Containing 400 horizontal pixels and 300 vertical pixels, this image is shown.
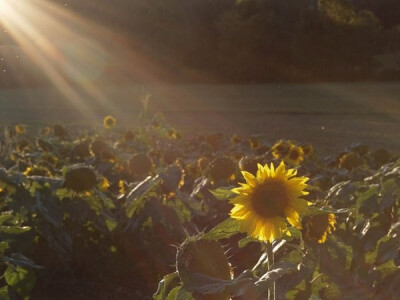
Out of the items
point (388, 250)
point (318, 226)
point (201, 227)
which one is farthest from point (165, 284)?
point (201, 227)

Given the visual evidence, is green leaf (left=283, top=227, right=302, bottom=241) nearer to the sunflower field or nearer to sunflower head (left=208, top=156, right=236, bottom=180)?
the sunflower field

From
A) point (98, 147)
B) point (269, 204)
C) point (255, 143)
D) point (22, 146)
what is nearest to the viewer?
point (269, 204)

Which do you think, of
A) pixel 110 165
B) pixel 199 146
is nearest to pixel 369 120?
pixel 199 146

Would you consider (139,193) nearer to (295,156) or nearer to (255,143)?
(295,156)

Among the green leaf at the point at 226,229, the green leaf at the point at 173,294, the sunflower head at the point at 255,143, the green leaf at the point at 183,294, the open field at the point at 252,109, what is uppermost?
the green leaf at the point at 226,229

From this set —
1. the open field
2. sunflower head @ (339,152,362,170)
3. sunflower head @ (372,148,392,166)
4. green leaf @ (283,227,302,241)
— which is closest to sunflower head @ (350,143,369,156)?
sunflower head @ (372,148,392,166)

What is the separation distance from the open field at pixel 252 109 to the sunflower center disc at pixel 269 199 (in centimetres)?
944

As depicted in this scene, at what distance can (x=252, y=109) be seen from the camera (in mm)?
20844

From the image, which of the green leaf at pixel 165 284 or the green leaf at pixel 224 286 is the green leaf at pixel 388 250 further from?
the green leaf at pixel 224 286

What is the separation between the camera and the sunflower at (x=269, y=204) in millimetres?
1536

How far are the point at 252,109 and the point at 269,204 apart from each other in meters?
19.4

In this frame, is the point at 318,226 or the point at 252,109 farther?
the point at 252,109

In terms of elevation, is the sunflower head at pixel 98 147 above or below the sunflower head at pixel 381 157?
below

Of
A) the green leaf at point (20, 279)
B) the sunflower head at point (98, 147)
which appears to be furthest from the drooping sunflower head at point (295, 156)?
the green leaf at point (20, 279)
